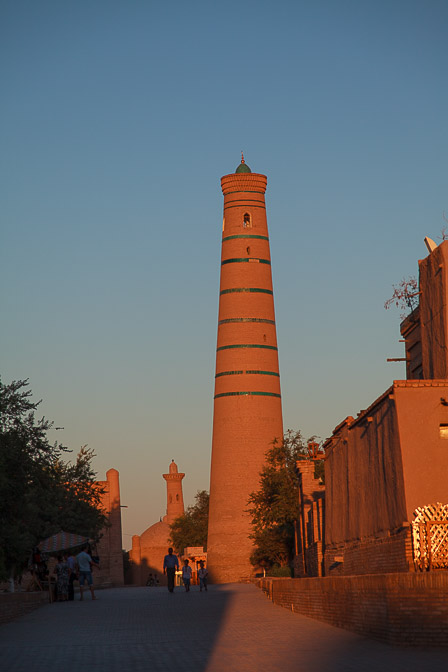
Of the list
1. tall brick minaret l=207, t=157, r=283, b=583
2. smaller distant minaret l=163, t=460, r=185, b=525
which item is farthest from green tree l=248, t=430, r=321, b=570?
smaller distant minaret l=163, t=460, r=185, b=525

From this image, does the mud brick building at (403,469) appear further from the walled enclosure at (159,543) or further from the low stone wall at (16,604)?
the walled enclosure at (159,543)

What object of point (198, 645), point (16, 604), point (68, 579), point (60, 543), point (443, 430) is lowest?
point (198, 645)

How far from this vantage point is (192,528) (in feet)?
231

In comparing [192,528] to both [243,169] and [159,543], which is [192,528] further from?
[243,169]

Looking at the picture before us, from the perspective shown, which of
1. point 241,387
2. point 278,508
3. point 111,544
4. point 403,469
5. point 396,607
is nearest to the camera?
point 396,607

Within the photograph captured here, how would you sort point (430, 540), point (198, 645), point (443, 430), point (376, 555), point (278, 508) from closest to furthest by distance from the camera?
point (198, 645)
point (430, 540)
point (443, 430)
point (376, 555)
point (278, 508)

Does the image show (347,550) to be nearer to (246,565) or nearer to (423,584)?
(423,584)

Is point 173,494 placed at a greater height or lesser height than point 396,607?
greater

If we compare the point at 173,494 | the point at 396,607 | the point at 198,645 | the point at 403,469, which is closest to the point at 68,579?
the point at 403,469

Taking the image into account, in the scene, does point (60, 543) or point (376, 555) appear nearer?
point (376, 555)

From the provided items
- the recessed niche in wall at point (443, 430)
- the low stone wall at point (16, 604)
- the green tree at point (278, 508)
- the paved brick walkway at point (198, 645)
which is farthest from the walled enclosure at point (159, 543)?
the recessed niche in wall at point (443, 430)

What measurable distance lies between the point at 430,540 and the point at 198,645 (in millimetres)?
5846

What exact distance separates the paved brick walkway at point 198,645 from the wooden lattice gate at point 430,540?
2.34 metres

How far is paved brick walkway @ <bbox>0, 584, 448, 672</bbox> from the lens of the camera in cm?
1103
